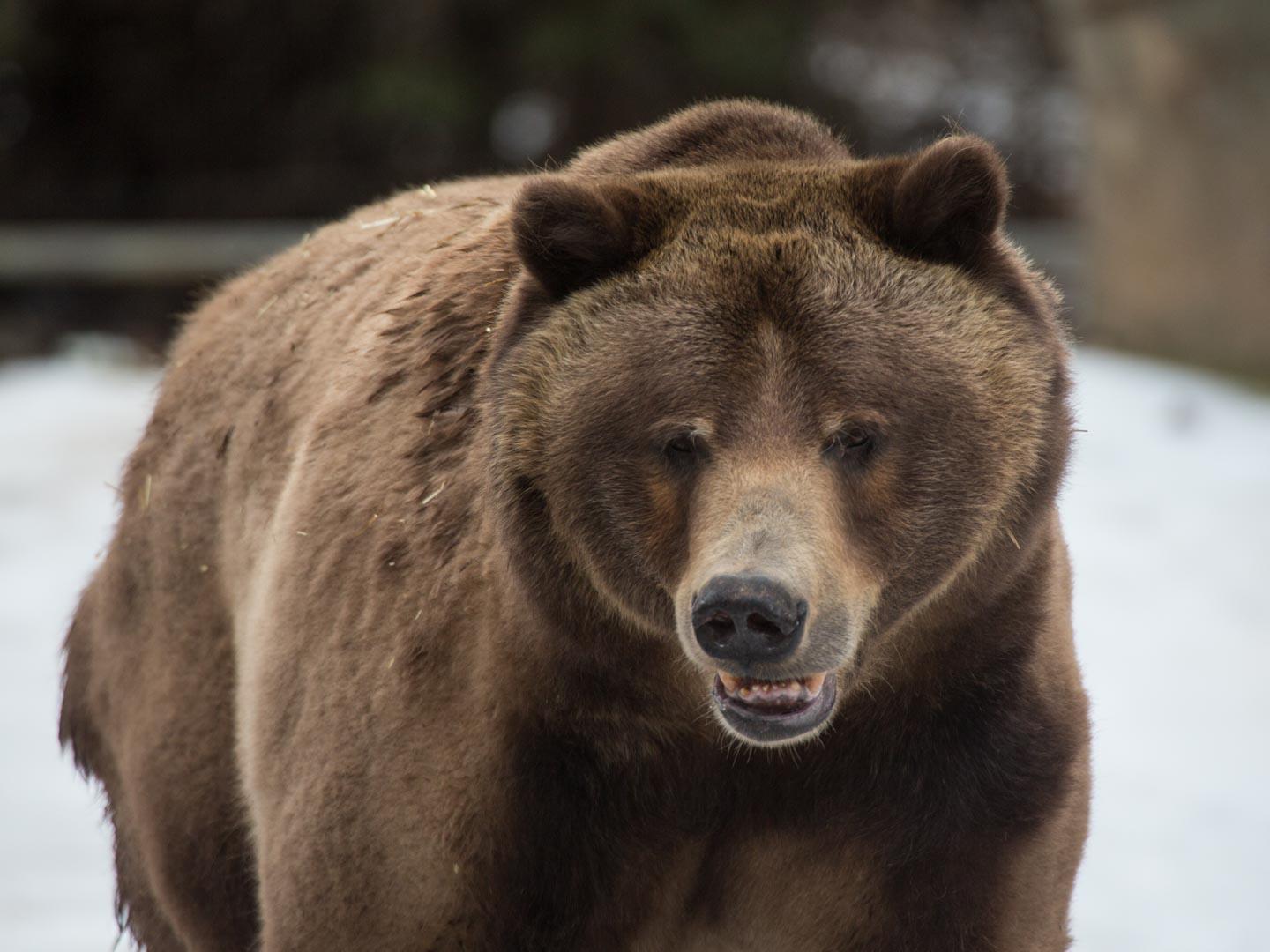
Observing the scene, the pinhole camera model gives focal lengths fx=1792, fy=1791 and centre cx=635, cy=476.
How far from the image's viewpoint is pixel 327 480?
360 cm

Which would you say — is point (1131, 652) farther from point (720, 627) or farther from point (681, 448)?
point (720, 627)

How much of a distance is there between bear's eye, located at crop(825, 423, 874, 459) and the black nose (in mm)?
327

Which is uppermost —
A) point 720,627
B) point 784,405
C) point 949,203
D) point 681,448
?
point 949,203

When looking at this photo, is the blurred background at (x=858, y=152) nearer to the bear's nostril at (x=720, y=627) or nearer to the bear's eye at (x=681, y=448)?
the bear's eye at (x=681, y=448)

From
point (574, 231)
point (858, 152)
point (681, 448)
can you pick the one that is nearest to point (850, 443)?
point (681, 448)

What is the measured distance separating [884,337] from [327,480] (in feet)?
4.12

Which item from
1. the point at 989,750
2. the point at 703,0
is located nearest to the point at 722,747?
the point at 989,750

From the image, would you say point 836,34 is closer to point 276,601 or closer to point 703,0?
point 703,0

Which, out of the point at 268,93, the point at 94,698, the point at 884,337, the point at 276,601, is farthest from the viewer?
the point at 268,93

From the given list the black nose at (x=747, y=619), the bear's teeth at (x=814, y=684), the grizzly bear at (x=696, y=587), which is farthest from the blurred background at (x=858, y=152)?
the black nose at (x=747, y=619)

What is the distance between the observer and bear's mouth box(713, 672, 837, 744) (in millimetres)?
2779

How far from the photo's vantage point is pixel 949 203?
2.99 meters

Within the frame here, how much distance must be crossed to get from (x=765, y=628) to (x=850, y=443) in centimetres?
40

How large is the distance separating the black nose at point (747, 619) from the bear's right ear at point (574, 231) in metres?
0.70
